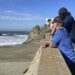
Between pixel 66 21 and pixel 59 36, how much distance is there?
349mm

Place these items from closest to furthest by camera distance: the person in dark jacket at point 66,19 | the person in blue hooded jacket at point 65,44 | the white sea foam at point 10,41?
the person in blue hooded jacket at point 65,44 < the person in dark jacket at point 66,19 < the white sea foam at point 10,41

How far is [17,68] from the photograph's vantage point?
44.0ft

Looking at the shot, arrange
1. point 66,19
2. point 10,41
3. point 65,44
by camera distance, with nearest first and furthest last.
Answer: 1. point 65,44
2. point 66,19
3. point 10,41

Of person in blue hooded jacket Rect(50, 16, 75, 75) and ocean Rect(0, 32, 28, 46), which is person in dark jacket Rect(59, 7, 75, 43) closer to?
person in blue hooded jacket Rect(50, 16, 75, 75)

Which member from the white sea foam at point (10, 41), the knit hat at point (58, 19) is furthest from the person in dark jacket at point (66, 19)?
the white sea foam at point (10, 41)

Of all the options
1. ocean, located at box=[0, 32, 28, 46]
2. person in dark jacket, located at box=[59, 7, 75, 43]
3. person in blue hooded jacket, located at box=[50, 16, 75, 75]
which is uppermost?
person in dark jacket, located at box=[59, 7, 75, 43]

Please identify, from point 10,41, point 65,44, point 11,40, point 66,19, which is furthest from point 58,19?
point 11,40

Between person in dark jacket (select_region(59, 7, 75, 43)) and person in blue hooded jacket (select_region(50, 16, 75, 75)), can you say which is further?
person in dark jacket (select_region(59, 7, 75, 43))

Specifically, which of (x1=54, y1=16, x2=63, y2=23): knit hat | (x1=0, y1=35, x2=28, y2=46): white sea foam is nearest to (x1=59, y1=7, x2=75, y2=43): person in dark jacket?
(x1=54, y1=16, x2=63, y2=23): knit hat

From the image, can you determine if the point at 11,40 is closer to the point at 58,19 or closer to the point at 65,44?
the point at 58,19

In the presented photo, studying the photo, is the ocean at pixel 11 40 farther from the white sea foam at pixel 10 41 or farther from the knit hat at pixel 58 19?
the knit hat at pixel 58 19

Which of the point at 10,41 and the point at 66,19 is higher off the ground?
the point at 66,19

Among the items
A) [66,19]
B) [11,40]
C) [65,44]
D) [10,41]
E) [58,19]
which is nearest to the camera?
[65,44]

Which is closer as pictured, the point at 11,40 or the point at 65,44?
the point at 65,44
